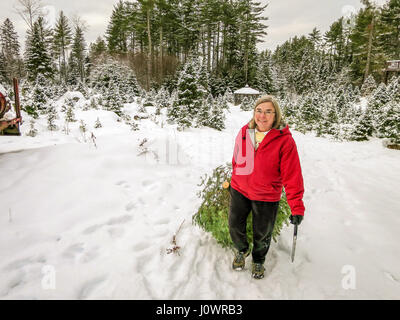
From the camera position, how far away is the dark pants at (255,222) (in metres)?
2.13

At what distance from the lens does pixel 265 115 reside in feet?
6.72

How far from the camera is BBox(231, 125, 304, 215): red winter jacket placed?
1947 mm

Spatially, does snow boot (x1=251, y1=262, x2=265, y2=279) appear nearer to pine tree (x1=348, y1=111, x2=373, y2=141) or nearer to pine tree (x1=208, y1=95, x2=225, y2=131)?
pine tree (x1=208, y1=95, x2=225, y2=131)

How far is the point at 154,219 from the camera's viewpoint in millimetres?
3246

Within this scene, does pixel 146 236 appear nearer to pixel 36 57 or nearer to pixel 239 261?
pixel 239 261

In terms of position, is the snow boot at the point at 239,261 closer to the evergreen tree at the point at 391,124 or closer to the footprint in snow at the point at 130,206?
the footprint in snow at the point at 130,206

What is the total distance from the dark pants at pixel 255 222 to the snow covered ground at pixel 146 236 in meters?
0.34

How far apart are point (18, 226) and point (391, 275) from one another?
4423 millimetres

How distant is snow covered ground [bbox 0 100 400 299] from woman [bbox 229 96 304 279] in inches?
18.4

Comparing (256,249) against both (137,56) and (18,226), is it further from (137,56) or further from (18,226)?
(137,56)

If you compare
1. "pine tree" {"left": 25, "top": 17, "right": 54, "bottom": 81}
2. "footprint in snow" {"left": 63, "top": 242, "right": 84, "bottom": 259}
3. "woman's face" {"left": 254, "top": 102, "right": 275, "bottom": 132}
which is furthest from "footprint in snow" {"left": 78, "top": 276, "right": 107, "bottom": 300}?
"pine tree" {"left": 25, "top": 17, "right": 54, "bottom": 81}
